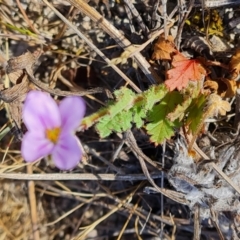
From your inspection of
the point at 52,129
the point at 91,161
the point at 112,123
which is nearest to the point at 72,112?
the point at 52,129

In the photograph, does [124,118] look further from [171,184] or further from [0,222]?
[0,222]

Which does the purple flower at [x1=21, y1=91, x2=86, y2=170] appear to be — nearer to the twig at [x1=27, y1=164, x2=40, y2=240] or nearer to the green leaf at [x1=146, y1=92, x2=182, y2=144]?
the green leaf at [x1=146, y1=92, x2=182, y2=144]

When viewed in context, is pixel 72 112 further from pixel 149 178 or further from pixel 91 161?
pixel 91 161

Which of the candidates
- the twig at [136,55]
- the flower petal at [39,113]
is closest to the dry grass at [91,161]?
the twig at [136,55]

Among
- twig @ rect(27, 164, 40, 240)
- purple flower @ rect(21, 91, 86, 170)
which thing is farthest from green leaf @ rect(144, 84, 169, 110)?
twig @ rect(27, 164, 40, 240)

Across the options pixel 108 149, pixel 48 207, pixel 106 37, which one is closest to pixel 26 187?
pixel 48 207

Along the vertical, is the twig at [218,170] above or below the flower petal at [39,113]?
below

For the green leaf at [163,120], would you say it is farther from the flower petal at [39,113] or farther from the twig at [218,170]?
the flower petal at [39,113]
